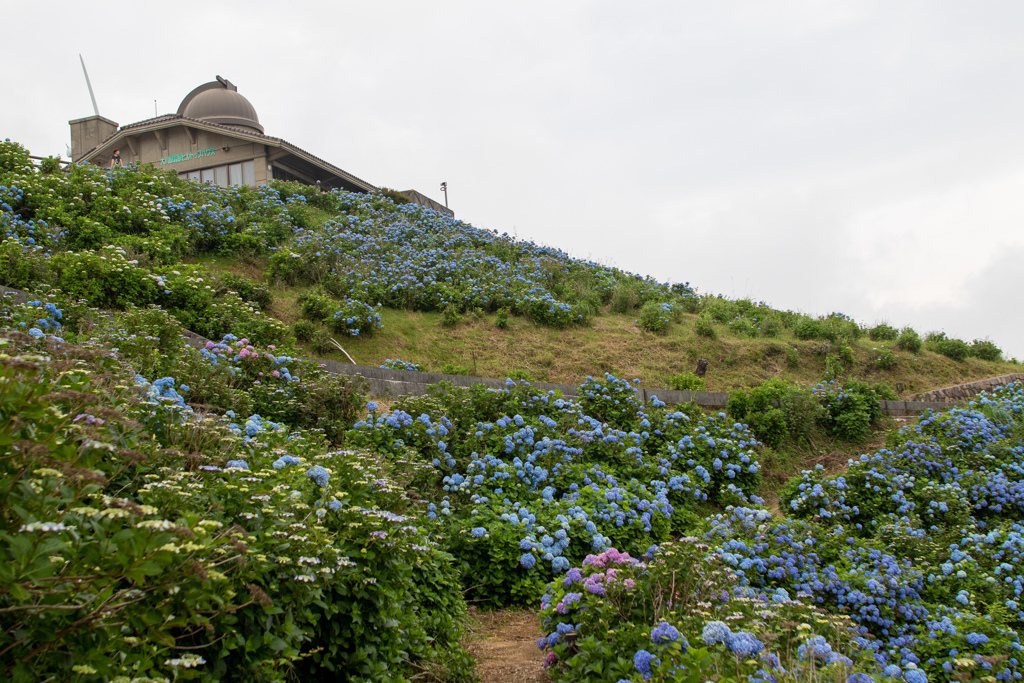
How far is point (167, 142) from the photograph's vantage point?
2134cm

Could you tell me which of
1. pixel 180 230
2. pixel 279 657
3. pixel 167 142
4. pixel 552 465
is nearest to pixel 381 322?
pixel 180 230

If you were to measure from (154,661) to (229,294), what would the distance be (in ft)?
22.3

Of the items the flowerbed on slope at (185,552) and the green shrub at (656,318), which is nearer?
the flowerbed on slope at (185,552)

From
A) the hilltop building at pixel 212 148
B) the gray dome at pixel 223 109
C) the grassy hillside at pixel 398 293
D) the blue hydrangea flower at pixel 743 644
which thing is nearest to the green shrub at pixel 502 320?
the grassy hillside at pixel 398 293

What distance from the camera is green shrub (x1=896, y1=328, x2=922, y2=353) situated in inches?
552

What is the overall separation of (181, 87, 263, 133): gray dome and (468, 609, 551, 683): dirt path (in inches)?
874

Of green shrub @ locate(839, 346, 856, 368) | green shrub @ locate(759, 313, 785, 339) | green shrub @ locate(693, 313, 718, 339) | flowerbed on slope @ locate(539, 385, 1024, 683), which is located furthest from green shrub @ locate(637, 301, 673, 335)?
flowerbed on slope @ locate(539, 385, 1024, 683)

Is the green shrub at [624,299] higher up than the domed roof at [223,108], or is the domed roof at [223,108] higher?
the domed roof at [223,108]

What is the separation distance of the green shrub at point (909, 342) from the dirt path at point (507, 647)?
12.7 meters

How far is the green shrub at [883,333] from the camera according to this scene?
48.1ft

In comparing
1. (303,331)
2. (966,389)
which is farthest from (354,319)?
(966,389)

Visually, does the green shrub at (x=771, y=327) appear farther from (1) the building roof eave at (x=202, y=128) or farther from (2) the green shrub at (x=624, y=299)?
(1) the building roof eave at (x=202, y=128)

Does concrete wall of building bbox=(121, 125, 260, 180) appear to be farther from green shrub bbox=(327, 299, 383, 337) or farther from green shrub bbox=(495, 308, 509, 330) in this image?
green shrub bbox=(327, 299, 383, 337)

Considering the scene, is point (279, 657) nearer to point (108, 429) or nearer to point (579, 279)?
point (108, 429)
